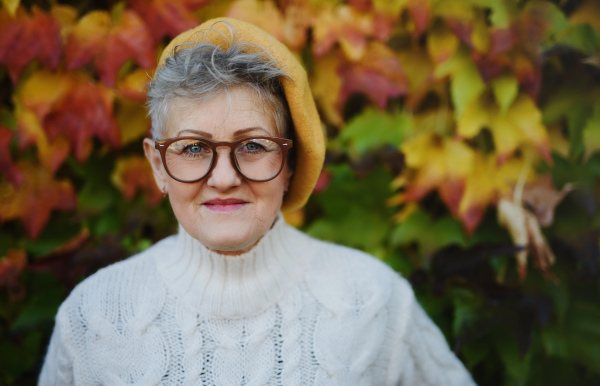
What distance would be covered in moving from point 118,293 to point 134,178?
59 centimetres

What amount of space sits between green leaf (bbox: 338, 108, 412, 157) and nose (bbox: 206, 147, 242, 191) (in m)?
0.74

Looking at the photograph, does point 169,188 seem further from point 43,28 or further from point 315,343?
point 43,28

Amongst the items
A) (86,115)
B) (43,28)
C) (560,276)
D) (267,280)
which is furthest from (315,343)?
(43,28)

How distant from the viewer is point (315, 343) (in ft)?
4.08

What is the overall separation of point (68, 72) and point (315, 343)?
49.9 inches

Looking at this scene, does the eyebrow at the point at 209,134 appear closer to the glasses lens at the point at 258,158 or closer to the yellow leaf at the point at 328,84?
the glasses lens at the point at 258,158

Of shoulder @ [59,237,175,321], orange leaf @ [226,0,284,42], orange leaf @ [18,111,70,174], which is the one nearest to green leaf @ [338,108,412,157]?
orange leaf @ [226,0,284,42]

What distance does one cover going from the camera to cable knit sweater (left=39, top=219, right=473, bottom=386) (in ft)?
3.94

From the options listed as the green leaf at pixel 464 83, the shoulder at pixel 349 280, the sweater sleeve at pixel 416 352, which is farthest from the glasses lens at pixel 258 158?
the green leaf at pixel 464 83

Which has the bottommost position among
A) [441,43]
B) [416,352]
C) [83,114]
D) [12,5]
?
[416,352]

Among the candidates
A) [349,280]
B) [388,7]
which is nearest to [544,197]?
[349,280]

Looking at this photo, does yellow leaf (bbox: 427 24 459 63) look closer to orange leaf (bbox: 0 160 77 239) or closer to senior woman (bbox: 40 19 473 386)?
senior woman (bbox: 40 19 473 386)

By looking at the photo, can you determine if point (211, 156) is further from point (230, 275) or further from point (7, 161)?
point (7, 161)

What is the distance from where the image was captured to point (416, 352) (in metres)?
1.36
